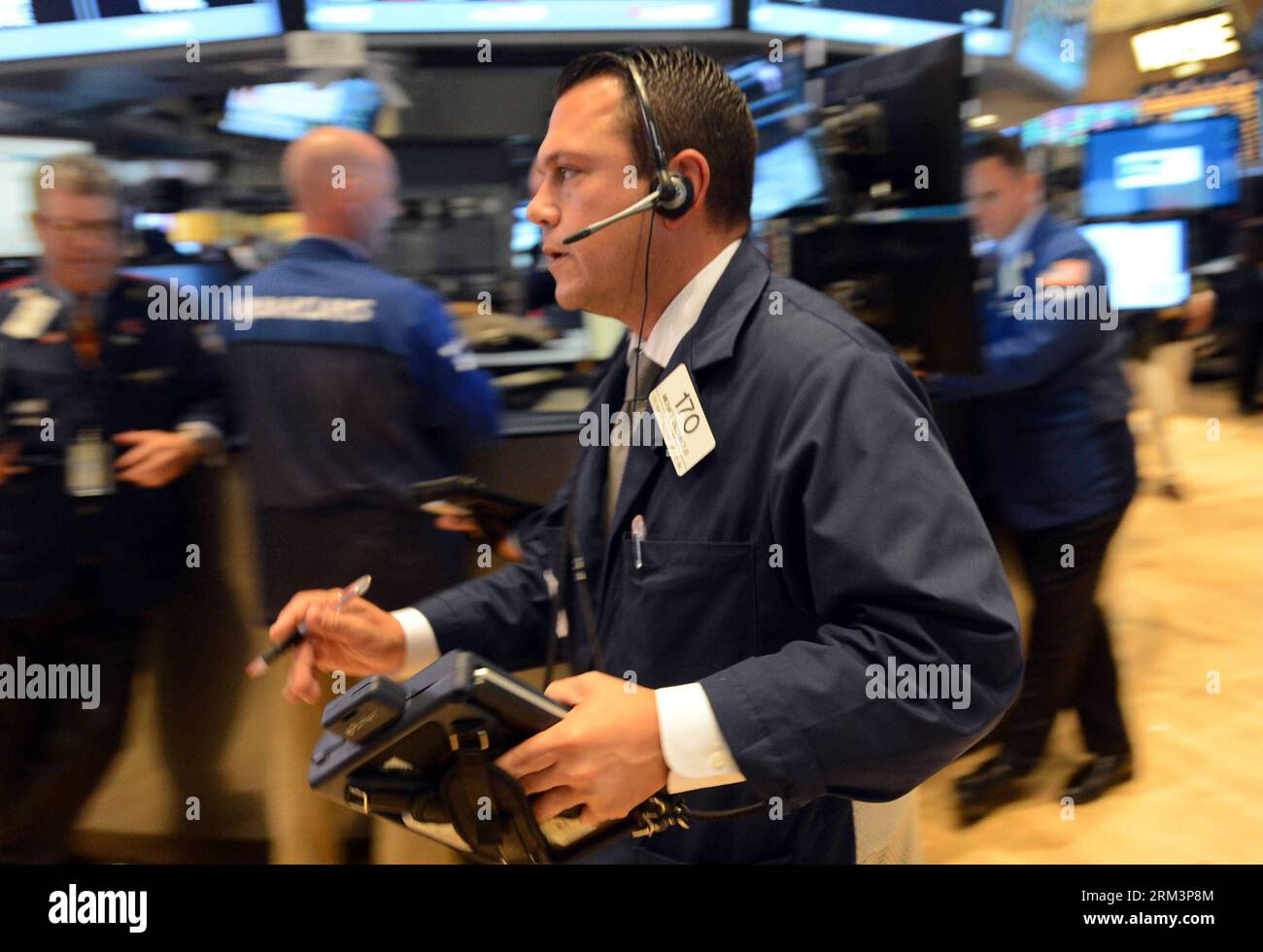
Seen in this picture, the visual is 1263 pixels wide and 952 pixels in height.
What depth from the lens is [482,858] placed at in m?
1.11

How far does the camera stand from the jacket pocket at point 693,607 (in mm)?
1136

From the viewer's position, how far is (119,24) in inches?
123

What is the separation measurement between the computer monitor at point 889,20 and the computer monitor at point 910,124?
2.87 feet

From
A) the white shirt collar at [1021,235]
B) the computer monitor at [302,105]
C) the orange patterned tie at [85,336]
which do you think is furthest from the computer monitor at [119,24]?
the white shirt collar at [1021,235]

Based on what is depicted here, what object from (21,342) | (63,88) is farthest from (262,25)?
(21,342)

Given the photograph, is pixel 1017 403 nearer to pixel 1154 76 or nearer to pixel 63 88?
pixel 63 88

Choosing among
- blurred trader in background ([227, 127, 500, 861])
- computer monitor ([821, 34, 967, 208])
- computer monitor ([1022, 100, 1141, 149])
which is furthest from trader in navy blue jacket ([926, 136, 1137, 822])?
computer monitor ([1022, 100, 1141, 149])

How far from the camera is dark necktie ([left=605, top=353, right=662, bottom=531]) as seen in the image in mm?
1316

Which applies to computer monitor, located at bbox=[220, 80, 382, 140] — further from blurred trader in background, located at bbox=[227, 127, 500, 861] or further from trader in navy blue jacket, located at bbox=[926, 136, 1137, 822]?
trader in navy blue jacket, located at bbox=[926, 136, 1137, 822]

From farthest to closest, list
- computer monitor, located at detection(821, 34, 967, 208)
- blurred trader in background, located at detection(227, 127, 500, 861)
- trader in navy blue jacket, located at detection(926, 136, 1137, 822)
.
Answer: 1. trader in navy blue jacket, located at detection(926, 136, 1137, 822)
2. blurred trader in background, located at detection(227, 127, 500, 861)
3. computer monitor, located at detection(821, 34, 967, 208)

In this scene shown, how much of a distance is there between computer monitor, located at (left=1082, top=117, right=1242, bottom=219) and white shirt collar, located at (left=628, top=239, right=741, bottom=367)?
6.58 metres

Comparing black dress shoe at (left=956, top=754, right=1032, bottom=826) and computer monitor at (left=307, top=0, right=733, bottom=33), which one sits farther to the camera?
black dress shoe at (left=956, top=754, right=1032, bottom=826)
